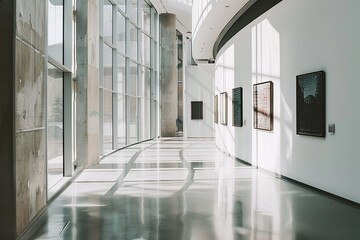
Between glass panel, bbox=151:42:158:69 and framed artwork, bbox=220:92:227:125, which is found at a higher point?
glass panel, bbox=151:42:158:69

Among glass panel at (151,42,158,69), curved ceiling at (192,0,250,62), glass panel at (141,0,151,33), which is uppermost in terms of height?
glass panel at (141,0,151,33)

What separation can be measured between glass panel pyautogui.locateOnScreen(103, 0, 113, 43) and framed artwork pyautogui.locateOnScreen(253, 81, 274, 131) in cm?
765

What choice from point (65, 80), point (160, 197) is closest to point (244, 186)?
point (160, 197)

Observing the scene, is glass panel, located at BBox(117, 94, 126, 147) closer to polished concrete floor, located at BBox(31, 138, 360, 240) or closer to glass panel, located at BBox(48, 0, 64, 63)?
polished concrete floor, located at BBox(31, 138, 360, 240)

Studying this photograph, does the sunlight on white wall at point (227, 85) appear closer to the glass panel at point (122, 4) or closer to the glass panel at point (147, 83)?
the glass panel at point (122, 4)

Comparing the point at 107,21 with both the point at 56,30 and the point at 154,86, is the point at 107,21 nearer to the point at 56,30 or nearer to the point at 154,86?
the point at 56,30

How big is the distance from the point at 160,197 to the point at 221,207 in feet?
4.94

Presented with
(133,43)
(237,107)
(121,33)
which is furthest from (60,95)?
(133,43)

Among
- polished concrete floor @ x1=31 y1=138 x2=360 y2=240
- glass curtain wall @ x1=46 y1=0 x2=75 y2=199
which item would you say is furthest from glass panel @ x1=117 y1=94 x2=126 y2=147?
glass curtain wall @ x1=46 y1=0 x2=75 y2=199

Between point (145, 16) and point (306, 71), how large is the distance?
819 inches

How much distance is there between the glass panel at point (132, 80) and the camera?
23.4m

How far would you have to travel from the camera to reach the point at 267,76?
12508 mm

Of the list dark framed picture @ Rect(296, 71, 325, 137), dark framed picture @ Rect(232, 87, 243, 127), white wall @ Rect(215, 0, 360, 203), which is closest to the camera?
white wall @ Rect(215, 0, 360, 203)

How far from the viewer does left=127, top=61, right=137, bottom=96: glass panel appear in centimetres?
2337
